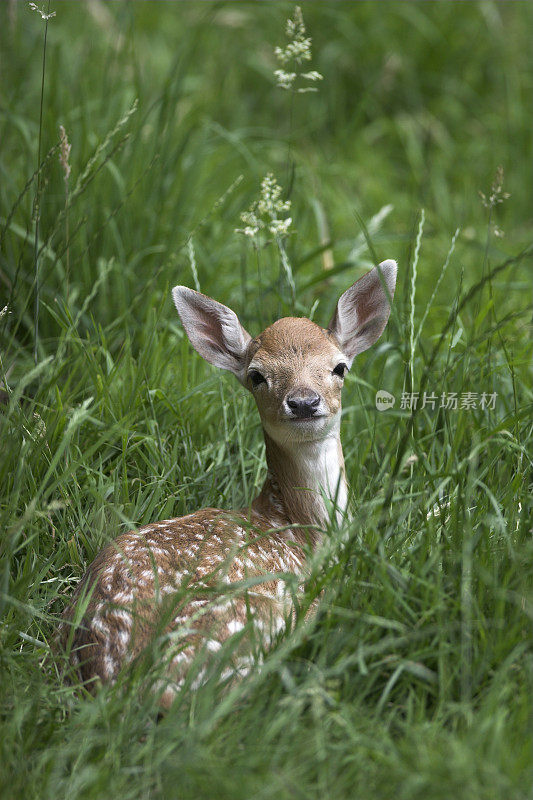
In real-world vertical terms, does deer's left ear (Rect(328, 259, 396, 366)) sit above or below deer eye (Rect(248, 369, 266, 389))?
above

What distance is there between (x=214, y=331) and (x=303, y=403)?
0.64 metres

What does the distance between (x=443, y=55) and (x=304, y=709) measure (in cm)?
577

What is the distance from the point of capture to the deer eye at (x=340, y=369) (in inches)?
146

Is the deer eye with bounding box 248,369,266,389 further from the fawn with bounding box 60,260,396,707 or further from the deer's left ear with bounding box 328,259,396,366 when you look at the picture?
the deer's left ear with bounding box 328,259,396,366

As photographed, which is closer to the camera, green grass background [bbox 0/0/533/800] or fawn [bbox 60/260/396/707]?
green grass background [bbox 0/0/533/800]

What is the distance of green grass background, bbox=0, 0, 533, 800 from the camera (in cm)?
261

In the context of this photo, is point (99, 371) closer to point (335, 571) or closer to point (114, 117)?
point (335, 571)

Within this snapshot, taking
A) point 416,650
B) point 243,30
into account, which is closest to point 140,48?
point 243,30

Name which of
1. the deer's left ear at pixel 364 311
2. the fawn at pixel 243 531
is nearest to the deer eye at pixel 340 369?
the fawn at pixel 243 531

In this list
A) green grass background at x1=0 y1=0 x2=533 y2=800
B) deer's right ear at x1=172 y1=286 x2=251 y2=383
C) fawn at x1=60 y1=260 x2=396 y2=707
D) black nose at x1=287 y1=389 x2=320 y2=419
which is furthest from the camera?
deer's right ear at x1=172 y1=286 x2=251 y2=383

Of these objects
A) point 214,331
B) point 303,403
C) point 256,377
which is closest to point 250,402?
point 214,331

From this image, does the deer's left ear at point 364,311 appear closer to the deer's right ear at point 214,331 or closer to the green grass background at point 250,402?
the green grass background at point 250,402

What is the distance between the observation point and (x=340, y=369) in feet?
12.2

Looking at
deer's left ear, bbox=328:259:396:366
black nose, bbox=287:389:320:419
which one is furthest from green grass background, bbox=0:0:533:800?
black nose, bbox=287:389:320:419
